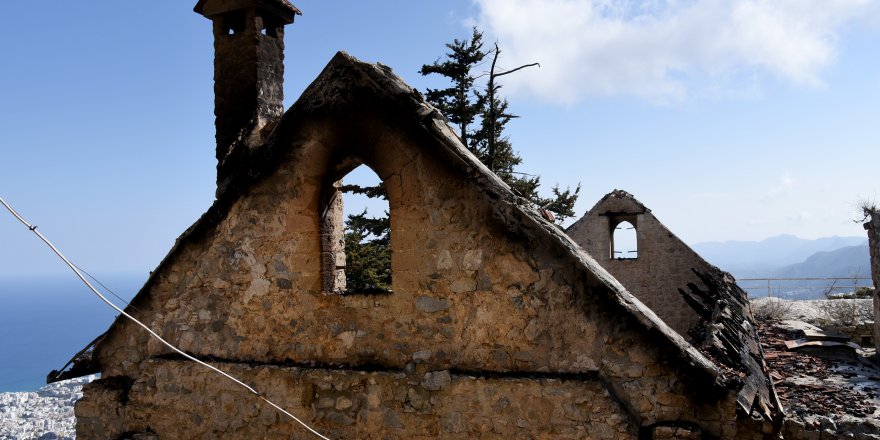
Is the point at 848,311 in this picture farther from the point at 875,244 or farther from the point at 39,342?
the point at 39,342

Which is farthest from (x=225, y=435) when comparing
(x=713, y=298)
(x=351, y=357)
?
(x=713, y=298)

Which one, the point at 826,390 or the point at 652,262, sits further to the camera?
the point at 652,262

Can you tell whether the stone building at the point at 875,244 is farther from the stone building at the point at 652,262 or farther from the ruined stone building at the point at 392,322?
the ruined stone building at the point at 392,322

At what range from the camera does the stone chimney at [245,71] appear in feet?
21.9

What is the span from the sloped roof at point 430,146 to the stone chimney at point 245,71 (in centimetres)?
105

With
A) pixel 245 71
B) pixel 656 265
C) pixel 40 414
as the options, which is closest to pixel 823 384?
pixel 656 265

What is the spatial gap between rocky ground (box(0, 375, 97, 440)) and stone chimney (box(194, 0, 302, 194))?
719 inches

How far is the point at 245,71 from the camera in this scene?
265 inches

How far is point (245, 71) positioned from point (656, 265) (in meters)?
11.3

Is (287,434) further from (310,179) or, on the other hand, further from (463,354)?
(310,179)

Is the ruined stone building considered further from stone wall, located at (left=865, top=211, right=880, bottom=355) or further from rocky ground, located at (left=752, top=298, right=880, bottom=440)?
stone wall, located at (left=865, top=211, right=880, bottom=355)

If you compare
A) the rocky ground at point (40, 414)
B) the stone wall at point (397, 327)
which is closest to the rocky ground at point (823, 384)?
the stone wall at point (397, 327)

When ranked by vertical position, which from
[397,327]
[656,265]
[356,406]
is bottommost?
[356,406]

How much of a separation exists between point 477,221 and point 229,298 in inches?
103
